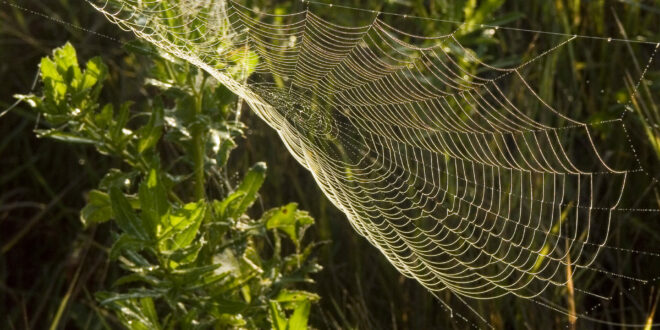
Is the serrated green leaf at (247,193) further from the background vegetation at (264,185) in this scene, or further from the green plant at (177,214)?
the background vegetation at (264,185)

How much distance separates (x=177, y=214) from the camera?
2.13 metres

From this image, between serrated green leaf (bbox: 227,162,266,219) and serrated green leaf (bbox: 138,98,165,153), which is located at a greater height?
serrated green leaf (bbox: 138,98,165,153)

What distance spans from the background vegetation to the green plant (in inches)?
20.9

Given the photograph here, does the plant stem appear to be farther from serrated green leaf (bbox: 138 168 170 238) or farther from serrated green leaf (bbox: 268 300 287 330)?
serrated green leaf (bbox: 268 300 287 330)

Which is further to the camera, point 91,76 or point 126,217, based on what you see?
point 91,76

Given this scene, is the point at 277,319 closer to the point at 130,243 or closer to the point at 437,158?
the point at 130,243

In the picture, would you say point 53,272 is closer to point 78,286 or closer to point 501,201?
point 78,286

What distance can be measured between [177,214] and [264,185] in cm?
144

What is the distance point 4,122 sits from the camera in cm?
407

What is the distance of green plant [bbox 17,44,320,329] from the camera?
2141 mm

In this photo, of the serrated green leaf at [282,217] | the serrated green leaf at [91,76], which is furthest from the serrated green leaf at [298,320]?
the serrated green leaf at [91,76]

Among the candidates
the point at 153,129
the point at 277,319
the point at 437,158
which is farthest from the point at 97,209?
the point at 437,158

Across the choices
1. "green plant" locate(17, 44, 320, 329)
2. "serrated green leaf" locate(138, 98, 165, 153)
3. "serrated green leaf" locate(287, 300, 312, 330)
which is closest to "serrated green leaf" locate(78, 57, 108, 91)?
"green plant" locate(17, 44, 320, 329)

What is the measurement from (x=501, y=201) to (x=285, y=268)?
95cm
